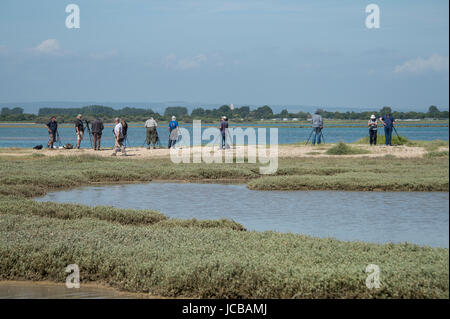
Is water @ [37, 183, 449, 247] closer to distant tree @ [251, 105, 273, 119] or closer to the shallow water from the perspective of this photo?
the shallow water

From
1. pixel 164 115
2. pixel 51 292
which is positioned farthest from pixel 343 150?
pixel 164 115

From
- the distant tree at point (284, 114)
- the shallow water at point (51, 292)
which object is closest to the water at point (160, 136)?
the shallow water at point (51, 292)

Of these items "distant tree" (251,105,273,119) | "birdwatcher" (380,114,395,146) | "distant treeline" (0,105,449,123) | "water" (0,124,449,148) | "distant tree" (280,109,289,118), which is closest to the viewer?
"birdwatcher" (380,114,395,146)

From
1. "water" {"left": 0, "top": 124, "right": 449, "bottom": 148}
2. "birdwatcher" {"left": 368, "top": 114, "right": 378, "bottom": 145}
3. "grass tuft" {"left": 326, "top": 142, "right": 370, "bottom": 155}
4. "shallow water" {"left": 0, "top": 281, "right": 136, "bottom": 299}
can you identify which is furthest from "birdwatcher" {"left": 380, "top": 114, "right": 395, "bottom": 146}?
"shallow water" {"left": 0, "top": 281, "right": 136, "bottom": 299}

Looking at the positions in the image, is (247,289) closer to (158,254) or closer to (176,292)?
(176,292)

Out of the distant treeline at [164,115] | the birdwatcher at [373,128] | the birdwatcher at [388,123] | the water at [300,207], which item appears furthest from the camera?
the distant treeline at [164,115]

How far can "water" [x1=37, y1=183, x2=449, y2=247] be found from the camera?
1204cm

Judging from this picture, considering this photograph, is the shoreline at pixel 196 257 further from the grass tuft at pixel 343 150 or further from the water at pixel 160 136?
the water at pixel 160 136

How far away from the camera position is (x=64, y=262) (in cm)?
936

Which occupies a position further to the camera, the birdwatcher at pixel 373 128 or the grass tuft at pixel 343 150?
the birdwatcher at pixel 373 128

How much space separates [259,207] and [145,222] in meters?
3.81

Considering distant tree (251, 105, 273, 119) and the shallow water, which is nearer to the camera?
the shallow water

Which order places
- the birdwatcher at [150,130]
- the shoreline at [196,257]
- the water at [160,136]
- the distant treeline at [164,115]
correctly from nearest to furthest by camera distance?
the shoreline at [196,257] → the birdwatcher at [150,130] → the water at [160,136] → the distant treeline at [164,115]

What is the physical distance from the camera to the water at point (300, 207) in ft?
39.5
